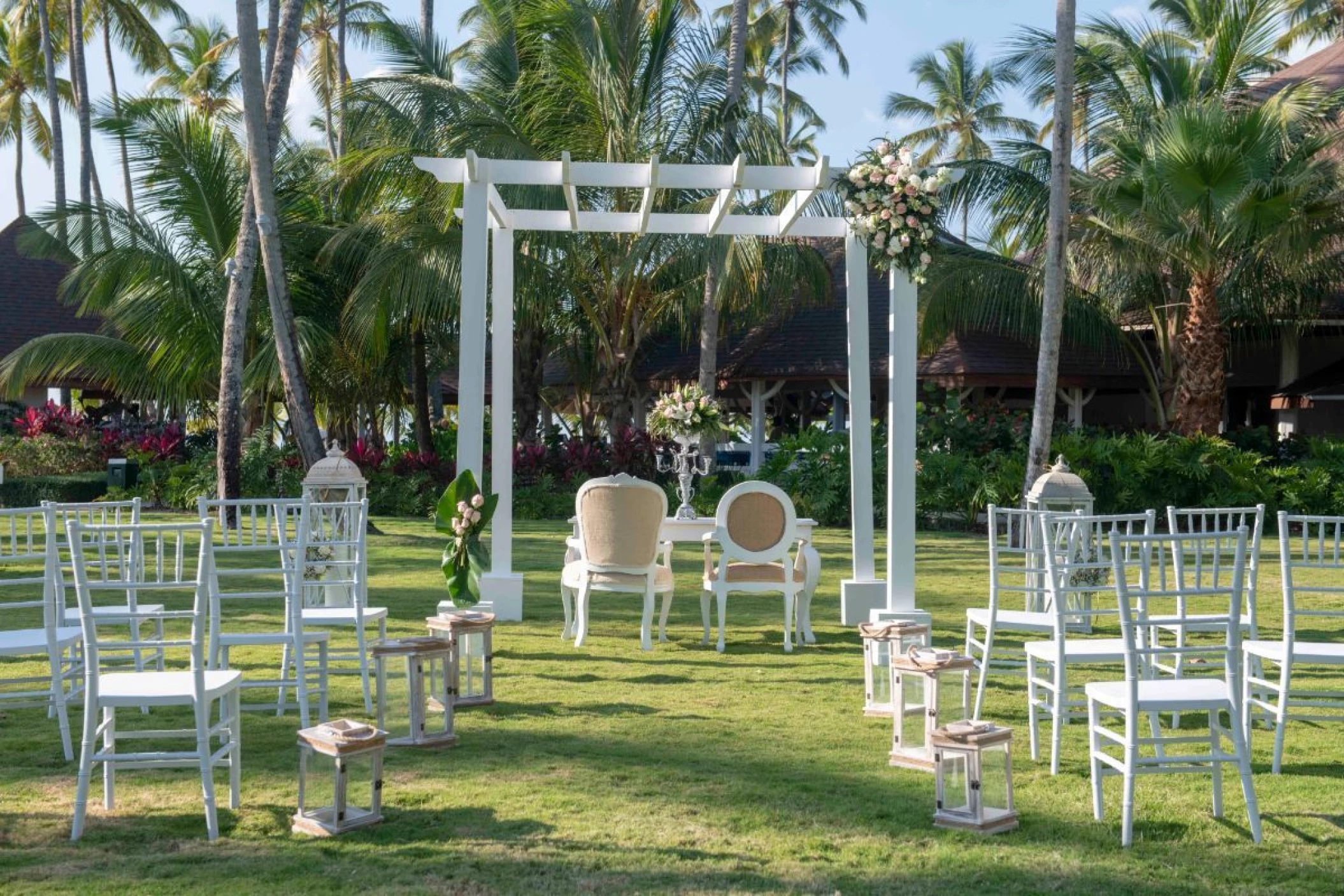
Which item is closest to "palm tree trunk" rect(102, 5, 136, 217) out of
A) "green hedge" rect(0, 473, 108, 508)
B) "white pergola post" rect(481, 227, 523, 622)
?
"green hedge" rect(0, 473, 108, 508)

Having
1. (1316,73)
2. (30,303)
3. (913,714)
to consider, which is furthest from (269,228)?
(1316,73)

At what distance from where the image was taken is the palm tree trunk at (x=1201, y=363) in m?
17.2

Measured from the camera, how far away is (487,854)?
4410 mm

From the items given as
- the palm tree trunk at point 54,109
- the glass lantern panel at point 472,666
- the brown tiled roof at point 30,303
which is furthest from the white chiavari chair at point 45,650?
the palm tree trunk at point 54,109

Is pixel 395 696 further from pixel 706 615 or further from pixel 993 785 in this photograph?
pixel 706 615

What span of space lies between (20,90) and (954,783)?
38.6 m

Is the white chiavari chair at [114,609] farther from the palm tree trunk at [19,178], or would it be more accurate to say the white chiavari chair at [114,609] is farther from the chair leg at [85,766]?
the palm tree trunk at [19,178]

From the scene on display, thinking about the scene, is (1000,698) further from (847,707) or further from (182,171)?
(182,171)

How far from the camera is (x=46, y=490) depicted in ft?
63.9

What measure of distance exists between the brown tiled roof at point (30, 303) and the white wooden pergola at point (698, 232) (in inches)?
695

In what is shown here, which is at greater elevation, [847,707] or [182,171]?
[182,171]

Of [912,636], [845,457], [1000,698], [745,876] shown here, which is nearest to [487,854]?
[745,876]

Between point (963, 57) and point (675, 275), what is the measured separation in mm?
28157

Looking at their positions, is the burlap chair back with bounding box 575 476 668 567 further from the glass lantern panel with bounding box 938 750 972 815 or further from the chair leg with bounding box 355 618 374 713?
the glass lantern panel with bounding box 938 750 972 815
